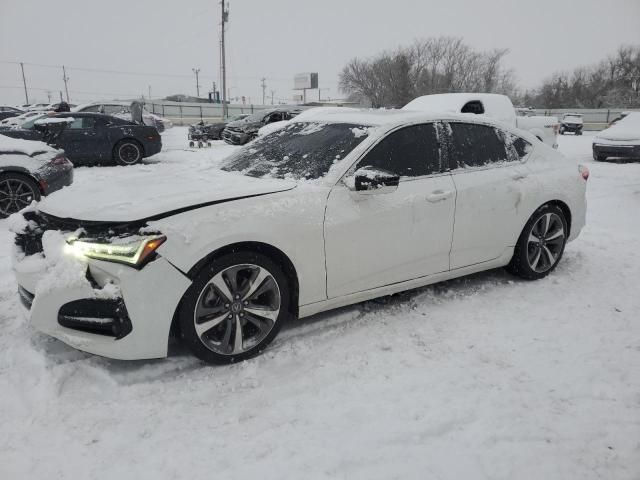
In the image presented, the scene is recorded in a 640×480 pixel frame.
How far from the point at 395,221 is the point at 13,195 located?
19.1 ft

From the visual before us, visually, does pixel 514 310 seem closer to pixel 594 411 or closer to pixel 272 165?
pixel 594 411

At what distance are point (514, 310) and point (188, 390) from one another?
2.59 meters

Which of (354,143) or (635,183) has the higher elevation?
(354,143)

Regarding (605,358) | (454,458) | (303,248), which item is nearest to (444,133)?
(303,248)

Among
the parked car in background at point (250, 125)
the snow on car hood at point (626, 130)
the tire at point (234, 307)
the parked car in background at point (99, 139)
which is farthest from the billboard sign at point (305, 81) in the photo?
the tire at point (234, 307)

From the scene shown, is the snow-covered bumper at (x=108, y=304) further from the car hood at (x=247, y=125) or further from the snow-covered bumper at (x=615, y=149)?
the car hood at (x=247, y=125)

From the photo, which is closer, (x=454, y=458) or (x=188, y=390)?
(x=454, y=458)

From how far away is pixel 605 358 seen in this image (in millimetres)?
3168

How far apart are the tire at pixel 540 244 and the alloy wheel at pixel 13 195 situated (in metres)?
6.33

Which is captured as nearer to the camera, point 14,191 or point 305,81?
point 14,191

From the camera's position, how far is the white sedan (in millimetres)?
2697

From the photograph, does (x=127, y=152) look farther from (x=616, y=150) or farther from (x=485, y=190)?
(x=616, y=150)

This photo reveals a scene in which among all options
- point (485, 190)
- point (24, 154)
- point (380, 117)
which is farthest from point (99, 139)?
point (485, 190)

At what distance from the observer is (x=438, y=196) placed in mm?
3689
